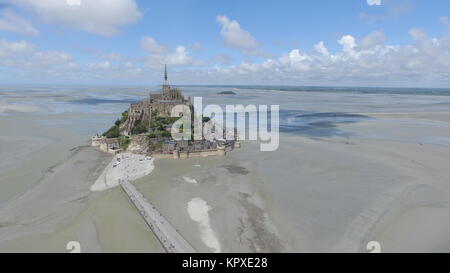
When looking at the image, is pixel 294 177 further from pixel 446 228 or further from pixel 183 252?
pixel 183 252

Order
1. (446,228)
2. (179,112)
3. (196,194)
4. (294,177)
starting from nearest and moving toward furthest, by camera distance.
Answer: (446,228) → (196,194) → (294,177) → (179,112)

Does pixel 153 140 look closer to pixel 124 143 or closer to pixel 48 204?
pixel 124 143

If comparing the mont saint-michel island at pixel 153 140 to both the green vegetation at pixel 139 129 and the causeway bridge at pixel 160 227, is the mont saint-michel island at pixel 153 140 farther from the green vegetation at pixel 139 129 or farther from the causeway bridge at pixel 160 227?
the causeway bridge at pixel 160 227

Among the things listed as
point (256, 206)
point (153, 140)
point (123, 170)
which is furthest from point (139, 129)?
point (256, 206)

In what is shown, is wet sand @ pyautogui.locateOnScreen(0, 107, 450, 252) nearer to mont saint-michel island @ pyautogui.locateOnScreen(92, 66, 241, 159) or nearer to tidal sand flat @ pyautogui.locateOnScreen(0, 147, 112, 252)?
tidal sand flat @ pyautogui.locateOnScreen(0, 147, 112, 252)

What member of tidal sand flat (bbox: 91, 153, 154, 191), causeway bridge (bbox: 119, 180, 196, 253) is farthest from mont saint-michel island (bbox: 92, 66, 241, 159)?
causeway bridge (bbox: 119, 180, 196, 253)
